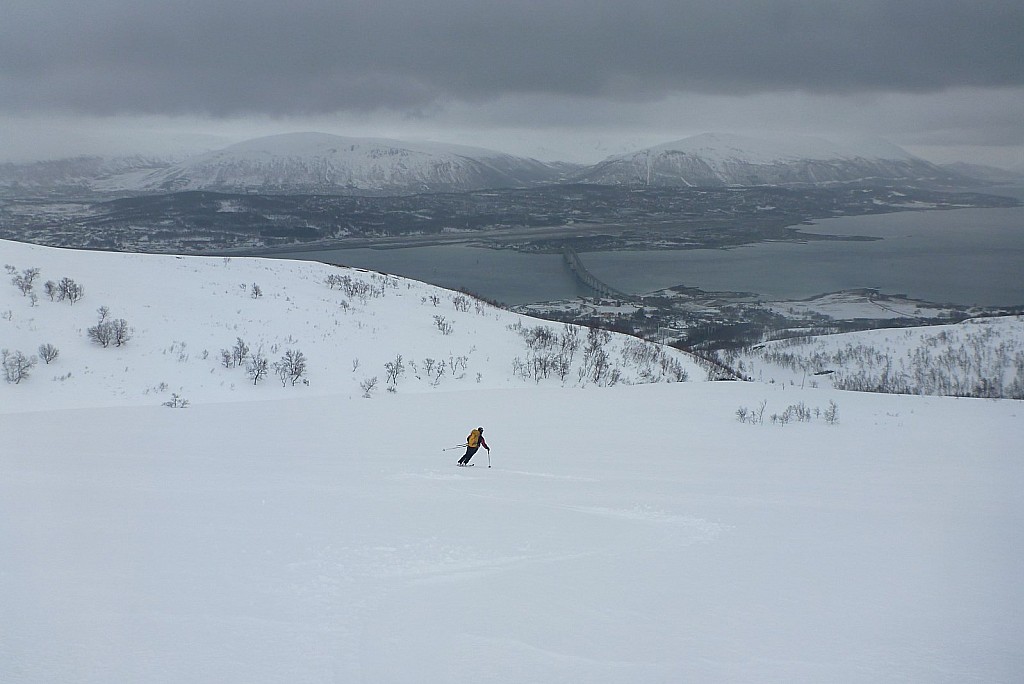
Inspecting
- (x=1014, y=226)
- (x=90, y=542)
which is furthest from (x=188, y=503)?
(x=1014, y=226)

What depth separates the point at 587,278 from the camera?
91.6 meters

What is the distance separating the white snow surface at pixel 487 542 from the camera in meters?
4.83

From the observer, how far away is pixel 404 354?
69.6ft

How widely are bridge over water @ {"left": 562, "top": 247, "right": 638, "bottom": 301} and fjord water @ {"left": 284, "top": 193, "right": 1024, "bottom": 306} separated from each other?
1671 mm

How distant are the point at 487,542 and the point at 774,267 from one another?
101179mm

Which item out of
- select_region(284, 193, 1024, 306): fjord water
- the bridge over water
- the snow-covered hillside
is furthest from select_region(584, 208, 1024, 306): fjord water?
the snow-covered hillside

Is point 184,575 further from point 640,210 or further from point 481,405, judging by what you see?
point 640,210

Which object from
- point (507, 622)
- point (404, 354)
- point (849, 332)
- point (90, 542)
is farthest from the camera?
point (849, 332)

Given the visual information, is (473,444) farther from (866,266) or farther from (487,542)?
(866,266)

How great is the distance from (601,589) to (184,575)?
3.50 metres

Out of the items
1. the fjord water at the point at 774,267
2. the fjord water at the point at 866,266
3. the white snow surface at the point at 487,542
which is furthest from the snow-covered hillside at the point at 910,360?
the fjord water at the point at 866,266

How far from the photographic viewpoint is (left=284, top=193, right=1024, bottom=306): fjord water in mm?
81000

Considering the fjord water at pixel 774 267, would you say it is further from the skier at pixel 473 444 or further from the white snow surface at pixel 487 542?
the skier at pixel 473 444

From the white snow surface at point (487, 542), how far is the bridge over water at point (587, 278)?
62667 mm
